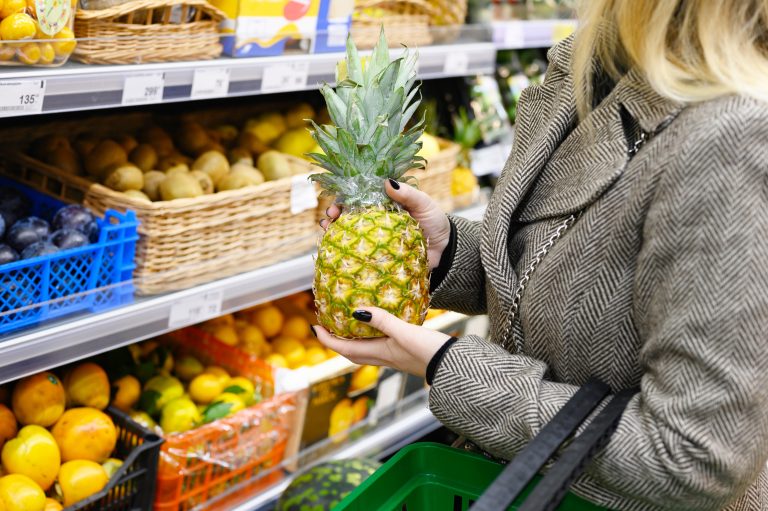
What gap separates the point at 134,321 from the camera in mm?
1813

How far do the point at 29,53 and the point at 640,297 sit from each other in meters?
1.22

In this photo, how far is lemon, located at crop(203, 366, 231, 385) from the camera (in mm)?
2232

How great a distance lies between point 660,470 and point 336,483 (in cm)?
122

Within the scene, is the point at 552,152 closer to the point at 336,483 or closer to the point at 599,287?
the point at 599,287

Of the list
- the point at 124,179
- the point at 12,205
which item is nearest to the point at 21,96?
the point at 12,205

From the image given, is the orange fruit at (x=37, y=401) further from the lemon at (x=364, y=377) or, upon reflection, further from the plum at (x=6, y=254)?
the lemon at (x=364, y=377)

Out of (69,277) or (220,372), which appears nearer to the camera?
(69,277)

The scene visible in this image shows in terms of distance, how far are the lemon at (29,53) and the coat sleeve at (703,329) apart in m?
1.19

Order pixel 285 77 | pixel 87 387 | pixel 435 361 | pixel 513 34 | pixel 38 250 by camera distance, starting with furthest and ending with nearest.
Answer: pixel 513 34 < pixel 285 77 < pixel 87 387 < pixel 38 250 < pixel 435 361

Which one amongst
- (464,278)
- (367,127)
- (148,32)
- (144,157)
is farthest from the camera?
(144,157)

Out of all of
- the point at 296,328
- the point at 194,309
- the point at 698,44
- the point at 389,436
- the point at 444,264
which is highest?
the point at 698,44

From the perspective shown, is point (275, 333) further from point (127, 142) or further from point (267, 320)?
point (127, 142)

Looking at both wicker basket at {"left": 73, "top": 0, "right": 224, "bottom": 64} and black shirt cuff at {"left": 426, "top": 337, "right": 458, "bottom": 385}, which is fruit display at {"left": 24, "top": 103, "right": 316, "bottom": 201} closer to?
wicker basket at {"left": 73, "top": 0, "right": 224, "bottom": 64}

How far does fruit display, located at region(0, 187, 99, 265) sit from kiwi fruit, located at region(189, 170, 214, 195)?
367 mm
